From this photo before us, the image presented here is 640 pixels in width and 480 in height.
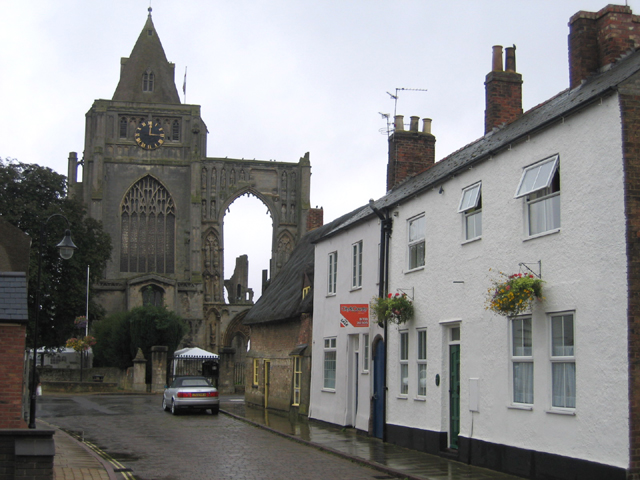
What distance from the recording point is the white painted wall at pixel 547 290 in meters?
10.9

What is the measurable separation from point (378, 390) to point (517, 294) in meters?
7.95

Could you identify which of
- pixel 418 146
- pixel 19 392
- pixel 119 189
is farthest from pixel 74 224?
pixel 19 392

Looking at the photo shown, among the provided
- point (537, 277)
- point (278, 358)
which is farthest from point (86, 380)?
point (537, 277)

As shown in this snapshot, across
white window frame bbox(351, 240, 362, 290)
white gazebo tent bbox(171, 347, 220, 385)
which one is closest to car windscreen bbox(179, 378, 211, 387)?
white window frame bbox(351, 240, 362, 290)

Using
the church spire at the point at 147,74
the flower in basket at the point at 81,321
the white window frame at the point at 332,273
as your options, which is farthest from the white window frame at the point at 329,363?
the church spire at the point at 147,74

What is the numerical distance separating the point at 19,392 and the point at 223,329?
195 ft

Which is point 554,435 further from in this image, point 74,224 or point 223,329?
point 223,329

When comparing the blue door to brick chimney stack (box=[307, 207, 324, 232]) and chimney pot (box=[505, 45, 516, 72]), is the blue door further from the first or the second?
brick chimney stack (box=[307, 207, 324, 232])

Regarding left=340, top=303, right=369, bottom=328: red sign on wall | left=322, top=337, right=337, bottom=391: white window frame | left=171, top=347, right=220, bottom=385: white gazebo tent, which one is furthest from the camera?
left=171, top=347, right=220, bottom=385: white gazebo tent

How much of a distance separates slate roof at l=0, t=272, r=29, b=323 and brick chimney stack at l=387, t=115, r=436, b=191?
11.7m

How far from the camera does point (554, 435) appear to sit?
39.3 ft

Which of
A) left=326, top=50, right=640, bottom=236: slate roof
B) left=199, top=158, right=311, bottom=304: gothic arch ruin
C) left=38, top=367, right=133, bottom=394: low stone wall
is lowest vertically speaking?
left=38, top=367, right=133, bottom=394: low stone wall

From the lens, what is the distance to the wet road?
544 inches

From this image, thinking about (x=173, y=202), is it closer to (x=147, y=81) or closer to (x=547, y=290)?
(x=147, y=81)
